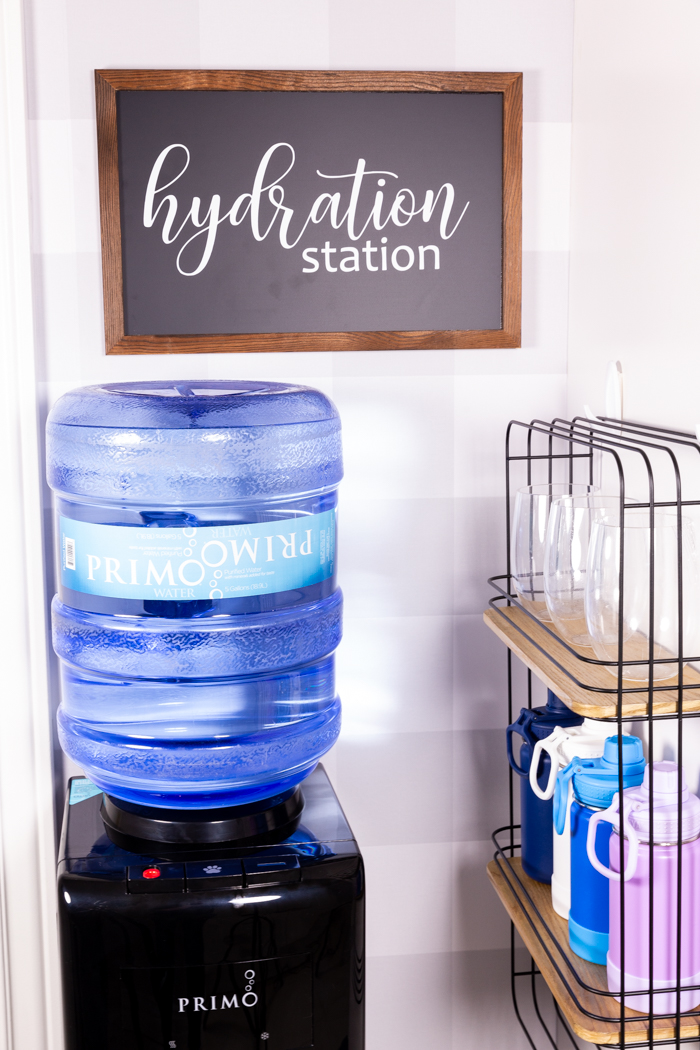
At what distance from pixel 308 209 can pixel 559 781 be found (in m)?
0.92

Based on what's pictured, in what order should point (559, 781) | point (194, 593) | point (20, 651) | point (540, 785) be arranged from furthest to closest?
point (20, 651), point (540, 785), point (559, 781), point (194, 593)

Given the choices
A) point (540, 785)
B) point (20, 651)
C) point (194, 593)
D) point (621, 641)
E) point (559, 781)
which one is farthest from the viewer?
point (20, 651)

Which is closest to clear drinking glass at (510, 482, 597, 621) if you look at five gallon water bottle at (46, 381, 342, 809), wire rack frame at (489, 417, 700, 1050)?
wire rack frame at (489, 417, 700, 1050)

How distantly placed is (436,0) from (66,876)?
1.35 meters

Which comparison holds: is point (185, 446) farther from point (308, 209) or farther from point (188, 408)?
point (308, 209)

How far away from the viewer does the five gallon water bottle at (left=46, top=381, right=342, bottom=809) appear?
1.12m

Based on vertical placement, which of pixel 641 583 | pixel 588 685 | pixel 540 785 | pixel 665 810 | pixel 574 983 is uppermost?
pixel 641 583

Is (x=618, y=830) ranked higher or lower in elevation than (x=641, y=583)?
lower

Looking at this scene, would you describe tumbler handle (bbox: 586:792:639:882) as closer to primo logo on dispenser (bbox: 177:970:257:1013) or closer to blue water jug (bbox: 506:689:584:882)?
blue water jug (bbox: 506:689:584:882)

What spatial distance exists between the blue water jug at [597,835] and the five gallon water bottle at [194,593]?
1.17ft

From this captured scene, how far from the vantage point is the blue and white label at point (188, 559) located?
1.08 meters

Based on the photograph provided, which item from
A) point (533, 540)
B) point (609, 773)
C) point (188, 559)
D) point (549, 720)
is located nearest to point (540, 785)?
point (549, 720)

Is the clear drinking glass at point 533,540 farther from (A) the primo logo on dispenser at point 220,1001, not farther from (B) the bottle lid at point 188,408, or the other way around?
(A) the primo logo on dispenser at point 220,1001

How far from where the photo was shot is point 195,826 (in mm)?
1160
